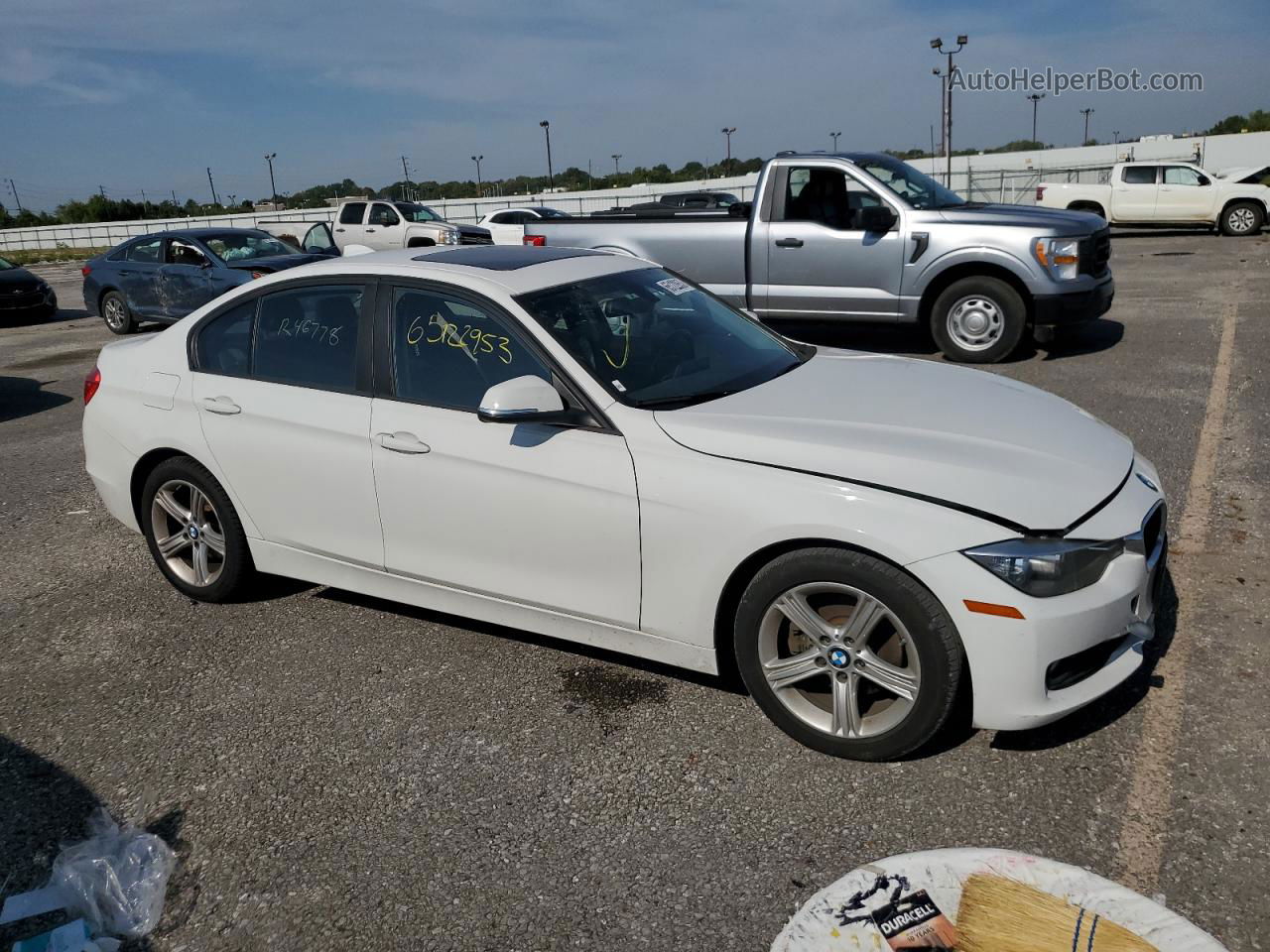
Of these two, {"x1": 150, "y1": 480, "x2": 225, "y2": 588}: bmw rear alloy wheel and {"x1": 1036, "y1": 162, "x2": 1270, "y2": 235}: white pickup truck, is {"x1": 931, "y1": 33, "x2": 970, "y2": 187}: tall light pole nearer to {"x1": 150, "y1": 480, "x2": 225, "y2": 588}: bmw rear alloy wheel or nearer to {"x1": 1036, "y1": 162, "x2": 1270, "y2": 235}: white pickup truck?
{"x1": 1036, "y1": 162, "x2": 1270, "y2": 235}: white pickup truck

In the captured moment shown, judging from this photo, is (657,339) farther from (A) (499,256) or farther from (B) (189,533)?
(B) (189,533)

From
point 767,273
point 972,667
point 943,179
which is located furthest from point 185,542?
point 943,179

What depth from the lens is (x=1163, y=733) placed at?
3.30 m

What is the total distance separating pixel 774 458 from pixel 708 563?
15.8 inches

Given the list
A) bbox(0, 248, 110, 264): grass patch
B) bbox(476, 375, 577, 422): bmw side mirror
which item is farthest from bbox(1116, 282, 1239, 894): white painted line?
bbox(0, 248, 110, 264): grass patch

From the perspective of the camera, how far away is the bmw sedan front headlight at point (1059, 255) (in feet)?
29.2

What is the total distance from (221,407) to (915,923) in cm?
344

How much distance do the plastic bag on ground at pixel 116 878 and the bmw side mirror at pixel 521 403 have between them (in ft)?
5.41

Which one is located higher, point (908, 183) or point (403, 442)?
point (908, 183)

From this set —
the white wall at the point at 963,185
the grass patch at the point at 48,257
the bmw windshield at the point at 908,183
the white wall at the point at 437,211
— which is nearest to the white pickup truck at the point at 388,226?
the bmw windshield at the point at 908,183

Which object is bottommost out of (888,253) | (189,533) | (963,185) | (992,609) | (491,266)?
(189,533)

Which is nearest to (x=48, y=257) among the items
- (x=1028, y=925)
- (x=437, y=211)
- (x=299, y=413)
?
(x=437, y=211)

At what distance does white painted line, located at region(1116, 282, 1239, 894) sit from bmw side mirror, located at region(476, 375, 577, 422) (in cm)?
216

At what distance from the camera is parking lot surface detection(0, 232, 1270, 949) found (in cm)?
271
